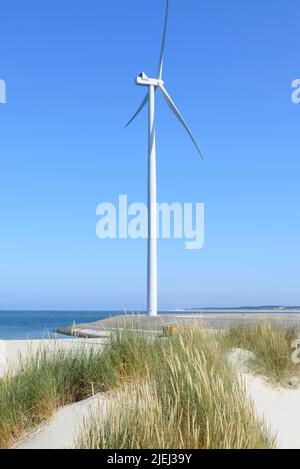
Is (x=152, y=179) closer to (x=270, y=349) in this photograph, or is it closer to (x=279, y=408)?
(x=270, y=349)

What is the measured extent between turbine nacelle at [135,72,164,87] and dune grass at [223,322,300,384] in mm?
23999

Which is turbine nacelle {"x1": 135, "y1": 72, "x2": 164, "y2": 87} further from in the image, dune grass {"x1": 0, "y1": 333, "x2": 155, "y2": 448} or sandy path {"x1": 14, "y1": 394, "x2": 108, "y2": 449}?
sandy path {"x1": 14, "y1": 394, "x2": 108, "y2": 449}

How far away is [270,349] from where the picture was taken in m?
11.6

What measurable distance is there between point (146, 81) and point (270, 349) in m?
25.9

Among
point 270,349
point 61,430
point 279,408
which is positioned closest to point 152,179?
point 270,349

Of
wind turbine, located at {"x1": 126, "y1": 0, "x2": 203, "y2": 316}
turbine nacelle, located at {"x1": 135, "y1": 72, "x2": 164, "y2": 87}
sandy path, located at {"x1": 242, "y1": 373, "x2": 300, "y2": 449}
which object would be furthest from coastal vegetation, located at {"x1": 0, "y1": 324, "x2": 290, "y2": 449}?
turbine nacelle, located at {"x1": 135, "y1": 72, "x2": 164, "y2": 87}

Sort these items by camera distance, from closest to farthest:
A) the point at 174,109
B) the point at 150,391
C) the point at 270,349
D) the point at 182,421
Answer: the point at 182,421
the point at 150,391
the point at 270,349
the point at 174,109

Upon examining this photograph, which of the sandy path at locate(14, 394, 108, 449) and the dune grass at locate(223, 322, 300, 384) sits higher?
the dune grass at locate(223, 322, 300, 384)

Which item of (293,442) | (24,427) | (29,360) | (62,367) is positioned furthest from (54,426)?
(293,442)

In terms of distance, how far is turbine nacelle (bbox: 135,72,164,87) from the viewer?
34.4 metres

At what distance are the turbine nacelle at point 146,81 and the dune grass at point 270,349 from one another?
2400 cm

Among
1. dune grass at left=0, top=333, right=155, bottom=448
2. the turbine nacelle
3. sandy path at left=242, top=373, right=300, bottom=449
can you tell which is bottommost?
sandy path at left=242, top=373, right=300, bottom=449

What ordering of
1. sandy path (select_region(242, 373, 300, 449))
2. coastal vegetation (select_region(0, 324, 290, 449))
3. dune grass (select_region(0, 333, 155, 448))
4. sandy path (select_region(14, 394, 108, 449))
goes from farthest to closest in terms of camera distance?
1. sandy path (select_region(242, 373, 300, 449))
2. dune grass (select_region(0, 333, 155, 448))
3. sandy path (select_region(14, 394, 108, 449))
4. coastal vegetation (select_region(0, 324, 290, 449))
